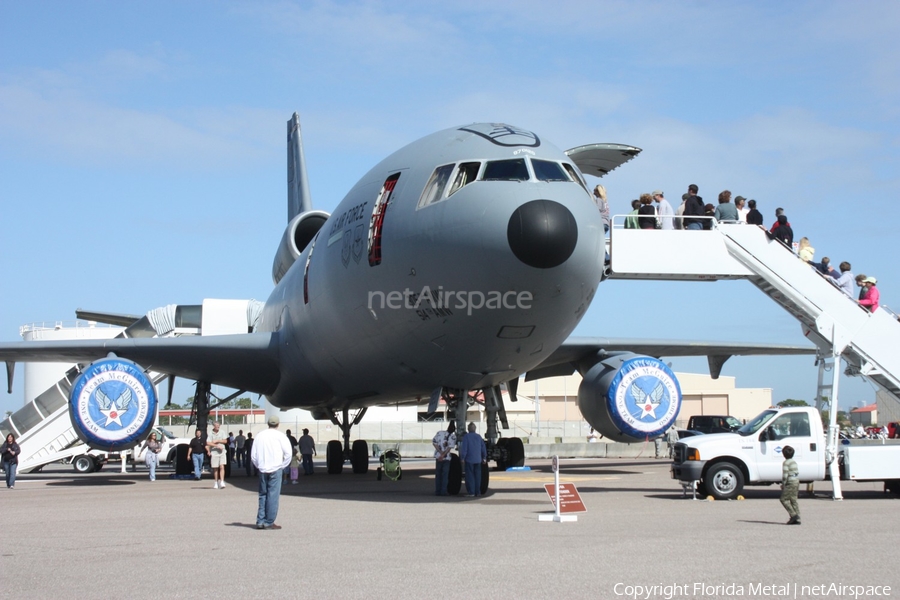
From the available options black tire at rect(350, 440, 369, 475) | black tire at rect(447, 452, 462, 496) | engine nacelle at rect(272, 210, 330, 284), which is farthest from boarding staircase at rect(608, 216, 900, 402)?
black tire at rect(350, 440, 369, 475)

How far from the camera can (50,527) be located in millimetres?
11023

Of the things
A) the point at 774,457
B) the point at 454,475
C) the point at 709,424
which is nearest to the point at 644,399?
the point at 774,457

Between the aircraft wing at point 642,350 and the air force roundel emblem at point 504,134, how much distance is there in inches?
250

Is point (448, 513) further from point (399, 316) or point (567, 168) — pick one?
point (567, 168)

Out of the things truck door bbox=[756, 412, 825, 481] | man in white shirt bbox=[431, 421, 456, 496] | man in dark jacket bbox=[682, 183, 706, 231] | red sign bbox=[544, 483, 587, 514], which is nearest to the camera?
red sign bbox=[544, 483, 587, 514]

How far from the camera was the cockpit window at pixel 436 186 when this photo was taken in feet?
40.2

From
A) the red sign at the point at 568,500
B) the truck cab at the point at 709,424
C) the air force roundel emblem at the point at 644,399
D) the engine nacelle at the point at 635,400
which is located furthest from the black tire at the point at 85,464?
the red sign at the point at 568,500

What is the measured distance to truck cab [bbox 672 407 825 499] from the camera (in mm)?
14352

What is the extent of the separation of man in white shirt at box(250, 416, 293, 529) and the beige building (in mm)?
78206

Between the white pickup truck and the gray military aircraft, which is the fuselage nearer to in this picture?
the gray military aircraft

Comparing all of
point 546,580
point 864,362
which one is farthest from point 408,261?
point 864,362

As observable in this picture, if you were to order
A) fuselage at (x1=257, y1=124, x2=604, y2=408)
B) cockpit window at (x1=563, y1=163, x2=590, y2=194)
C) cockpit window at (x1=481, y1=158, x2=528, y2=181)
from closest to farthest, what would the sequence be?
fuselage at (x1=257, y1=124, x2=604, y2=408) → cockpit window at (x1=481, y1=158, x2=528, y2=181) → cockpit window at (x1=563, y1=163, x2=590, y2=194)

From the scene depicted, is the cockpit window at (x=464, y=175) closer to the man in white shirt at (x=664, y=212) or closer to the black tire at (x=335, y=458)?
the man in white shirt at (x=664, y=212)

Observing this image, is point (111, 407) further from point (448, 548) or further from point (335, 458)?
point (448, 548)
